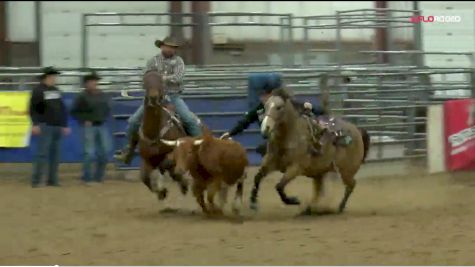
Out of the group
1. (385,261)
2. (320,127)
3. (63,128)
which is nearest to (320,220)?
(320,127)

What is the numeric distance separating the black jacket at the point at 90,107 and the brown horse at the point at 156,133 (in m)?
2.97

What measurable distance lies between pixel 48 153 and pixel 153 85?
366 cm

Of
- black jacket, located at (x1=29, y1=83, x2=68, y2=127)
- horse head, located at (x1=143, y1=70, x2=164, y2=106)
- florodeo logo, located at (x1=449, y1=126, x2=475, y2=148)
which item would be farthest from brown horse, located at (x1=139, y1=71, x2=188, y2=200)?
florodeo logo, located at (x1=449, y1=126, x2=475, y2=148)

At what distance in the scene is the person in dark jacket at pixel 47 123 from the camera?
13.7 m

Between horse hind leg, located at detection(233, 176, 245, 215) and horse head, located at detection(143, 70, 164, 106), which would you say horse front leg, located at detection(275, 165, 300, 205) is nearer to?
horse hind leg, located at detection(233, 176, 245, 215)

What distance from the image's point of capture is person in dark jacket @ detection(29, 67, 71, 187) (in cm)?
1367

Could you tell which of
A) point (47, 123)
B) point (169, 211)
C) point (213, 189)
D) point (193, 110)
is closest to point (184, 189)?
point (169, 211)

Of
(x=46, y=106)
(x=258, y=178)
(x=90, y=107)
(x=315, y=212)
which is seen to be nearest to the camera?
(x=258, y=178)

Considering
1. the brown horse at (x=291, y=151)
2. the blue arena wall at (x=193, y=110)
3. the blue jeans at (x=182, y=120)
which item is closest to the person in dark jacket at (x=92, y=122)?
the blue arena wall at (x=193, y=110)

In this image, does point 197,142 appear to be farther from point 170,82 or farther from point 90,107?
point 90,107

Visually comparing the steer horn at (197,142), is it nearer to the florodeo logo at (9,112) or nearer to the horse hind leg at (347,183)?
the horse hind leg at (347,183)

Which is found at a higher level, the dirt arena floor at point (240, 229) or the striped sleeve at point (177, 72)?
the striped sleeve at point (177, 72)

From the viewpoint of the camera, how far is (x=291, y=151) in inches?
428

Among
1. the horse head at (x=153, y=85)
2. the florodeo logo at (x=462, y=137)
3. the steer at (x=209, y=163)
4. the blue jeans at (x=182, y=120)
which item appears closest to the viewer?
the steer at (x=209, y=163)
